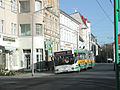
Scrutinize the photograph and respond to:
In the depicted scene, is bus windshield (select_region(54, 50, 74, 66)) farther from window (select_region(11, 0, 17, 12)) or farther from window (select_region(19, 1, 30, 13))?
window (select_region(19, 1, 30, 13))

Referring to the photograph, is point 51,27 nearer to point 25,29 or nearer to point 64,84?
point 25,29

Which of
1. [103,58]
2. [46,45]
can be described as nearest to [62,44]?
[46,45]

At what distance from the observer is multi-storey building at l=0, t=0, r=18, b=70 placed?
31094mm

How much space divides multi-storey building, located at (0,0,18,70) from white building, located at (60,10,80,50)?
16903 millimetres

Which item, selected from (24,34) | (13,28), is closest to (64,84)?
(13,28)

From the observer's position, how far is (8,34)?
3253cm

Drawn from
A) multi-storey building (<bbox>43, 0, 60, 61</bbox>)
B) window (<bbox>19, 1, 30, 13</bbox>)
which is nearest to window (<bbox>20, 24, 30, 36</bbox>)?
window (<bbox>19, 1, 30, 13</bbox>)

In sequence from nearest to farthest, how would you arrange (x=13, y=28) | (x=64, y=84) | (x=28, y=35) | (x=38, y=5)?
(x=64, y=84) < (x=13, y=28) < (x=28, y=35) < (x=38, y=5)

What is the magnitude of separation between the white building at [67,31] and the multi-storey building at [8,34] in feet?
55.5

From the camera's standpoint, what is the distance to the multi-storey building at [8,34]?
31094 millimetres

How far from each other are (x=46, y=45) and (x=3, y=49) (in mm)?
7956

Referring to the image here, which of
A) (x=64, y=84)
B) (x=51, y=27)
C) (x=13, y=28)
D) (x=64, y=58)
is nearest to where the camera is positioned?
(x=64, y=84)

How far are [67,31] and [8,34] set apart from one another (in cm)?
2576

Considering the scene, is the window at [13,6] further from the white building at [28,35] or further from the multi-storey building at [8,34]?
the white building at [28,35]
